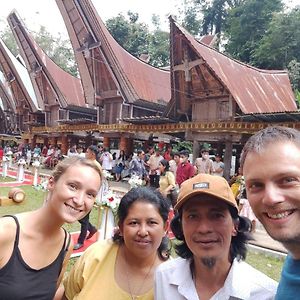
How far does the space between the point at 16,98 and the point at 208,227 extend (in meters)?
30.5

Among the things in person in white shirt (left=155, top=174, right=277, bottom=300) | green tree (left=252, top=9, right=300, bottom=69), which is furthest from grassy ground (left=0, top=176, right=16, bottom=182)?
green tree (left=252, top=9, right=300, bottom=69)

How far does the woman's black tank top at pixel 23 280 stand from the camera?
1.74m

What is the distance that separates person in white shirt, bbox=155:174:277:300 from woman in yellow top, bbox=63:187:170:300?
25 cm

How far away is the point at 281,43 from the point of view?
2131 centimetres

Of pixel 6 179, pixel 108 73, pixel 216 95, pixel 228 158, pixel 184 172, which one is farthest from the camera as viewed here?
pixel 108 73

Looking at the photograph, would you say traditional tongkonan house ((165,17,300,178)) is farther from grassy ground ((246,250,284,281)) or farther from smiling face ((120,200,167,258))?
smiling face ((120,200,167,258))

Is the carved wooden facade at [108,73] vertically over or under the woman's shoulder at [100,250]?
over

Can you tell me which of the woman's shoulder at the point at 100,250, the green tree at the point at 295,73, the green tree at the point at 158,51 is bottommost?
the woman's shoulder at the point at 100,250

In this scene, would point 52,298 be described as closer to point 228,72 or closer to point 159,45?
point 228,72

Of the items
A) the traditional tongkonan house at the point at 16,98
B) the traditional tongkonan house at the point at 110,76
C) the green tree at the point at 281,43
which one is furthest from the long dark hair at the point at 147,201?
the traditional tongkonan house at the point at 16,98

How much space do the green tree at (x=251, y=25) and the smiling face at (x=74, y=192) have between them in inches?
945

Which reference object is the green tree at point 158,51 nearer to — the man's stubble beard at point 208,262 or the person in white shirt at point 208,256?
the person in white shirt at point 208,256

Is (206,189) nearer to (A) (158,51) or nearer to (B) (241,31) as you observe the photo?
(B) (241,31)

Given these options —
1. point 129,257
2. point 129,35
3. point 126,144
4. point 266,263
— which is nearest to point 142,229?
A: point 129,257
